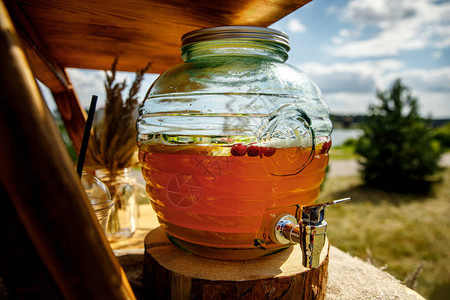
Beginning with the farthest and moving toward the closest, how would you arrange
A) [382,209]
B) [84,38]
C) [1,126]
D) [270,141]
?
[382,209]
[84,38]
[270,141]
[1,126]

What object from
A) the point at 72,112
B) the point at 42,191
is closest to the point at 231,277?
the point at 42,191

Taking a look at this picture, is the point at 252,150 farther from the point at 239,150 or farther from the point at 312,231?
the point at 312,231

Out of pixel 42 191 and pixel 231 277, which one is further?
pixel 231 277

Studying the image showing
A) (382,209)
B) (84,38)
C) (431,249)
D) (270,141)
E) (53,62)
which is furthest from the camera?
(382,209)

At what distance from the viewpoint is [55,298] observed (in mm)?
429

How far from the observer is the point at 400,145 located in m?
5.28

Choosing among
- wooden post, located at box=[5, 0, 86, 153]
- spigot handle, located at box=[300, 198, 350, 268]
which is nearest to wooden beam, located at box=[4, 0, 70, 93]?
wooden post, located at box=[5, 0, 86, 153]

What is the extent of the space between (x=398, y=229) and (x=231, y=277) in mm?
4015

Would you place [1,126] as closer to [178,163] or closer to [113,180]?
[178,163]

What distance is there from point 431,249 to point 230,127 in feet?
12.1

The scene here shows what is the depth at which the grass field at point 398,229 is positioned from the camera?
125 inches

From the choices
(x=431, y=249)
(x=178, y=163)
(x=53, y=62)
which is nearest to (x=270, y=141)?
(x=178, y=163)

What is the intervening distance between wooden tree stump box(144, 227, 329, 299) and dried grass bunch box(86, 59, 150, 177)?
1.81 ft

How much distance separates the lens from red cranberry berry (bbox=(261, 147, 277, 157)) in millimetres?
691
